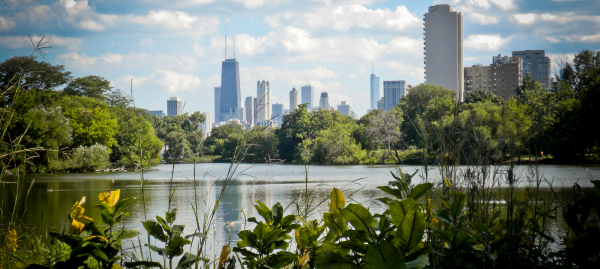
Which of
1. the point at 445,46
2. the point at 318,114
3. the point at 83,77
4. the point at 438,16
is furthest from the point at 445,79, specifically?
the point at 83,77

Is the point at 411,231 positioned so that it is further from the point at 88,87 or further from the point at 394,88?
the point at 394,88

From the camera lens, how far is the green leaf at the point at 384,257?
0.49 meters

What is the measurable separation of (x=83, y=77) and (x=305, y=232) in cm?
4577

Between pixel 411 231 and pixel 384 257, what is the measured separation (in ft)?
0.28

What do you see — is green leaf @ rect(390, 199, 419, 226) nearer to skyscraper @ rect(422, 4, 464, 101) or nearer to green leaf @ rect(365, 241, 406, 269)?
green leaf @ rect(365, 241, 406, 269)

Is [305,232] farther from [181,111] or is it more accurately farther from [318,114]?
[318,114]

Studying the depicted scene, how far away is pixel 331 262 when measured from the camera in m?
0.58

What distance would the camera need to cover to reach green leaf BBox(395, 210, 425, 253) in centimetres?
54

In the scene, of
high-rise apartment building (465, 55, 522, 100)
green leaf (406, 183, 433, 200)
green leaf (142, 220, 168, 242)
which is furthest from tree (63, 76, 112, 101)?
high-rise apartment building (465, 55, 522, 100)

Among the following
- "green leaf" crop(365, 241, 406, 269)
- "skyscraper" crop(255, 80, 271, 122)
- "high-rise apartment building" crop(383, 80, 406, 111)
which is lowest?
"green leaf" crop(365, 241, 406, 269)

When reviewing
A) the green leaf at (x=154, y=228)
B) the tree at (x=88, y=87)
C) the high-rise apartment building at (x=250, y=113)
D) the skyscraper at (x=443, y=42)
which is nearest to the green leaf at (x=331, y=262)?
the green leaf at (x=154, y=228)

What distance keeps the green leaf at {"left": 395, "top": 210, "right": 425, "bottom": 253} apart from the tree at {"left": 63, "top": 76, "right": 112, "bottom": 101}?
41.8m

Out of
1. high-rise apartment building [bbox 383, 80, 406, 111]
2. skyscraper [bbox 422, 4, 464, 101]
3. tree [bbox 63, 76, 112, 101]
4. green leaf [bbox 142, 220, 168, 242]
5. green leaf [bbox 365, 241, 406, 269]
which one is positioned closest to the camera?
green leaf [bbox 365, 241, 406, 269]

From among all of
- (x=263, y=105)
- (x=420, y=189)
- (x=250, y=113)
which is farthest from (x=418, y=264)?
(x=250, y=113)
